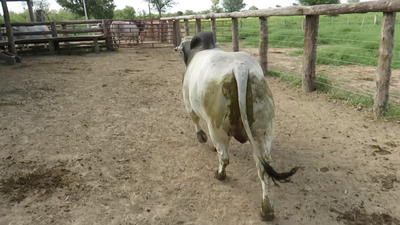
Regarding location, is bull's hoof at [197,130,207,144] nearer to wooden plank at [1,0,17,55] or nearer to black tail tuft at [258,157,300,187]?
black tail tuft at [258,157,300,187]

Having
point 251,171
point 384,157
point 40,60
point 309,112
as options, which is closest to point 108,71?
point 40,60

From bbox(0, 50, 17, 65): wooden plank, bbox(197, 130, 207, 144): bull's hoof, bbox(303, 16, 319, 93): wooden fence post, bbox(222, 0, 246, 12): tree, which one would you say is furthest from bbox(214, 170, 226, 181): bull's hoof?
bbox(222, 0, 246, 12): tree

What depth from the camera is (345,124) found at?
420cm

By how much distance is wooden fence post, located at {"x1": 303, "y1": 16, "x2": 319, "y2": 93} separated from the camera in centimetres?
543

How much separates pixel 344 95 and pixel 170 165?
346 centimetres

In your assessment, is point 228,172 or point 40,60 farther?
point 40,60

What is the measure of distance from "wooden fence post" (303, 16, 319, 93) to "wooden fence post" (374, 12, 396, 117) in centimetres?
140

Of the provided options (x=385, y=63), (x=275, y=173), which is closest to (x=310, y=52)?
(x=385, y=63)

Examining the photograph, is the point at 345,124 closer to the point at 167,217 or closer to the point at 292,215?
the point at 292,215

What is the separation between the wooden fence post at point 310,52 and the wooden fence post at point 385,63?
4.59 feet

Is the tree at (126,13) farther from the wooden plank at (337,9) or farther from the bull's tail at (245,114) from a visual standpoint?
the bull's tail at (245,114)

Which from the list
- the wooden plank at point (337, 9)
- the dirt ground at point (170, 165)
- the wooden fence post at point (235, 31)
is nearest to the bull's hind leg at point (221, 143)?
the dirt ground at point (170, 165)

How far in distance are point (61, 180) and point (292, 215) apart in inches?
88.8

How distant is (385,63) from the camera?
13.6 feet
